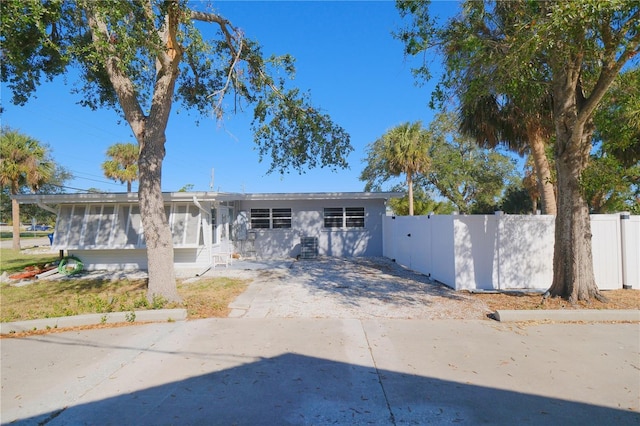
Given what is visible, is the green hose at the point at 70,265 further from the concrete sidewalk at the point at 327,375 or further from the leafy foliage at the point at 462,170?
the leafy foliage at the point at 462,170

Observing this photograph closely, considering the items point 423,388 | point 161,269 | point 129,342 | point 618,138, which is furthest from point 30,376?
point 618,138

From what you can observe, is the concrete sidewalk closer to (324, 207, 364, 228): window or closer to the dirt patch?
the dirt patch

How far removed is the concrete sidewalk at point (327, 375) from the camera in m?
3.12

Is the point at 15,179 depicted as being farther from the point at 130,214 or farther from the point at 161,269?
the point at 161,269

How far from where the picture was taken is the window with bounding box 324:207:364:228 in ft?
51.7

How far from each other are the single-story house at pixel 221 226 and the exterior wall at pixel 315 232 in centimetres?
4

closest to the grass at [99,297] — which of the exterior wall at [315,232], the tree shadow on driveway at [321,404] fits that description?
the tree shadow on driveway at [321,404]

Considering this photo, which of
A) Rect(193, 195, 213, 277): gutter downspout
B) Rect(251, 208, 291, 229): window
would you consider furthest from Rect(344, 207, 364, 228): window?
Rect(193, 195, 213, 277): gutter downspout

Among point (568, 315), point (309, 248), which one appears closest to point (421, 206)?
point (309, 248)

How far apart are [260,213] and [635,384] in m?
13.7

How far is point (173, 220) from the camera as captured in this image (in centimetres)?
1205

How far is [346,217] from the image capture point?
51.8 feet

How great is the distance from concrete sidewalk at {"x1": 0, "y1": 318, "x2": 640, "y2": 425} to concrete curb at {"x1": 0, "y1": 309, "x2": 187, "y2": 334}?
1.14 feet

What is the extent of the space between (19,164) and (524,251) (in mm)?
25748
